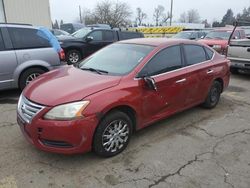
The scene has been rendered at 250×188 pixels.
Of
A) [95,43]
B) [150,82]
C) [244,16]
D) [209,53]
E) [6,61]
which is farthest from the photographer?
[244,16]

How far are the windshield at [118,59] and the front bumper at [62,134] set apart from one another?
1.06 meters

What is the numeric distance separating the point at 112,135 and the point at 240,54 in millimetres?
6857

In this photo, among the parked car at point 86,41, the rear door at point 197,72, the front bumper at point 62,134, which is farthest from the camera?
the parked car at point 86,41

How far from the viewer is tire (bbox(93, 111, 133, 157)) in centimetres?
354

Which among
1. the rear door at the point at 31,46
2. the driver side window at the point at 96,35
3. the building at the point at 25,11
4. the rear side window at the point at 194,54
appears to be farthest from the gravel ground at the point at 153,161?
the building at the point at 25,11

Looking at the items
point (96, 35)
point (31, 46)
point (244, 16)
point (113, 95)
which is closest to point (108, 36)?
point (96, 35)

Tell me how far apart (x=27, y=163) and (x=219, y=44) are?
10.8m

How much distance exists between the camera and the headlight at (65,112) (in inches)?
128

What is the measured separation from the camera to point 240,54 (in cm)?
897

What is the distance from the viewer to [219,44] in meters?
12.2

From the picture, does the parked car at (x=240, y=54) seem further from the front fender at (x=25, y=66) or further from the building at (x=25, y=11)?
the building at (x=25, y=11)

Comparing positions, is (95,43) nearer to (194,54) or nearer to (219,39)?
(219,39)

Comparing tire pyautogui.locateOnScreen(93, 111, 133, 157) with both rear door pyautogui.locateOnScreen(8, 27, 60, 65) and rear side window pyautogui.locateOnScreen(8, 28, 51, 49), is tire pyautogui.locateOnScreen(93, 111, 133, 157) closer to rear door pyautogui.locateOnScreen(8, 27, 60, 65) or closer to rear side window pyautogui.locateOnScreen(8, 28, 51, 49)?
rear door pyautogui.locateOnScreen(8, 27, 60, 65)

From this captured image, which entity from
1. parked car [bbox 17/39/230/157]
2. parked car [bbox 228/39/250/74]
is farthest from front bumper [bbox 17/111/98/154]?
parked car [bbox 228/39/250/74]
